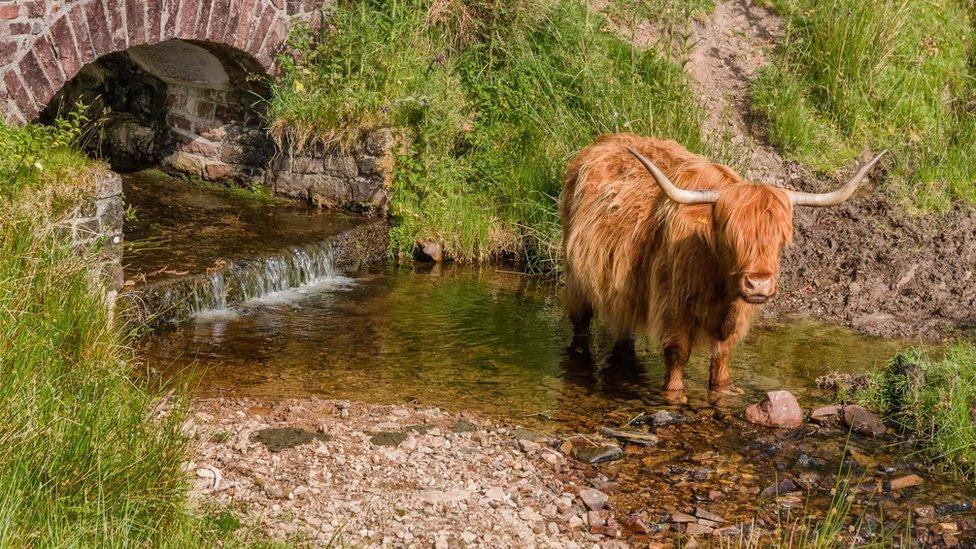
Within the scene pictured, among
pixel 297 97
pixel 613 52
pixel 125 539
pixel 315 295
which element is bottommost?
pixel 315 295

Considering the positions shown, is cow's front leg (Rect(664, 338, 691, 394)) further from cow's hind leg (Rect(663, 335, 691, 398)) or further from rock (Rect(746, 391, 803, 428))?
rock (Rect(746, 391, 803, 428))

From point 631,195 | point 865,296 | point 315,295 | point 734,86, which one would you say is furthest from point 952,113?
point 315,295

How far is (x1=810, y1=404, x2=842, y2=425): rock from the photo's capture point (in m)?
5.78

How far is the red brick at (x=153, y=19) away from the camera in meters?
8.34

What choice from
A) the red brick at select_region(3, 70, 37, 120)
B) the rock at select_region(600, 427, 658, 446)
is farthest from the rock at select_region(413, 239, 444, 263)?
the rock at select_region(600, 427, 658, 446)

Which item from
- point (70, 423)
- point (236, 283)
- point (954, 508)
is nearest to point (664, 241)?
point (954, 508)

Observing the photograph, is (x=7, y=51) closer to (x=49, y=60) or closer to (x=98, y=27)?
(x=49, y=60)

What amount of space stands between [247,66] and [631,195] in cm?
471

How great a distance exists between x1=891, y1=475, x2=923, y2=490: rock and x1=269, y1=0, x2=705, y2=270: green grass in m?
3.91

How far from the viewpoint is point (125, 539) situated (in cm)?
340

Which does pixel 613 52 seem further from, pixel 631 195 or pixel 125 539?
pixel 125 539

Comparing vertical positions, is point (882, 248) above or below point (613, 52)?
below

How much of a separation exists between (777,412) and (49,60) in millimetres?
5287

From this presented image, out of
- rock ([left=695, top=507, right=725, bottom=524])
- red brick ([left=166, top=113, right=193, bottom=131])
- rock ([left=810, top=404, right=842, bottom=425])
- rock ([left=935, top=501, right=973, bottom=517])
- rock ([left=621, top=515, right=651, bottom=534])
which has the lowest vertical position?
rock ([left=621, top=515, right=651, bottom=534])
